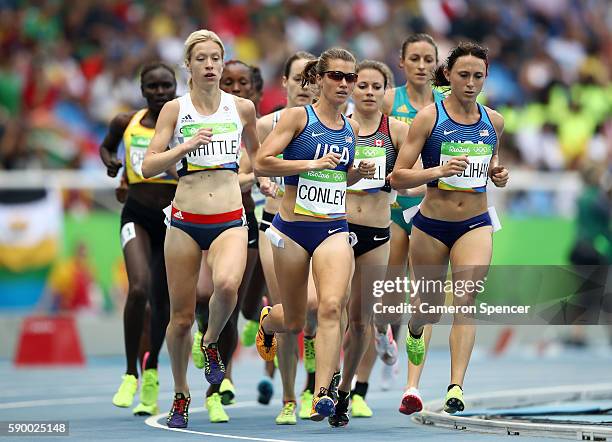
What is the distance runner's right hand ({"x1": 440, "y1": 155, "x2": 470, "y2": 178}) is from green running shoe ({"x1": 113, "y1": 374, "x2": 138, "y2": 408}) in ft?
11.0

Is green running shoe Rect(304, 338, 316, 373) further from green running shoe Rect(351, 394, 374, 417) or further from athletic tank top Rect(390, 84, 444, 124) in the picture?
athletic tank top Rect(390, 84, 444, 124)

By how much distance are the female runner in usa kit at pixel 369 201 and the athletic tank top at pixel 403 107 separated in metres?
0.94

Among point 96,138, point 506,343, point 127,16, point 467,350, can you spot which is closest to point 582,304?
point 467,350

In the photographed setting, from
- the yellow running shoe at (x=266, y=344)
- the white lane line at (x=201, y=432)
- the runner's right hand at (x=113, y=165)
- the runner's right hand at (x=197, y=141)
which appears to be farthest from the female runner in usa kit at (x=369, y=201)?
the runner's right hand at (x=113, y=165)

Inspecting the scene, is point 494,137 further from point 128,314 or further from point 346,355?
point 128,314

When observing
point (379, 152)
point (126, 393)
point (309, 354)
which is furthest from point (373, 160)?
point (126, 393)

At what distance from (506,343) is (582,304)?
8.94 m

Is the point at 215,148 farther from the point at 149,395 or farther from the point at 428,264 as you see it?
the point at 149,395

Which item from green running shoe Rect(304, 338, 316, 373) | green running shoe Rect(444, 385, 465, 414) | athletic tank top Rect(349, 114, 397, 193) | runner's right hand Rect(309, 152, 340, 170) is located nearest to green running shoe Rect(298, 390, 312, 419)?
green running shoe Rect(304, 338, 316, 373)

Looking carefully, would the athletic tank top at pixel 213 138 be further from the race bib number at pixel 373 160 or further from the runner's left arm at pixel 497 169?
the runner's left arm at pixel 497 169

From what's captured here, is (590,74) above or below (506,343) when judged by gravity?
above

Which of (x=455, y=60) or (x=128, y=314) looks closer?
(x=455, y=60)

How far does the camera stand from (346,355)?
11570 mm

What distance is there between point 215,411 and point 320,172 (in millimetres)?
2230
